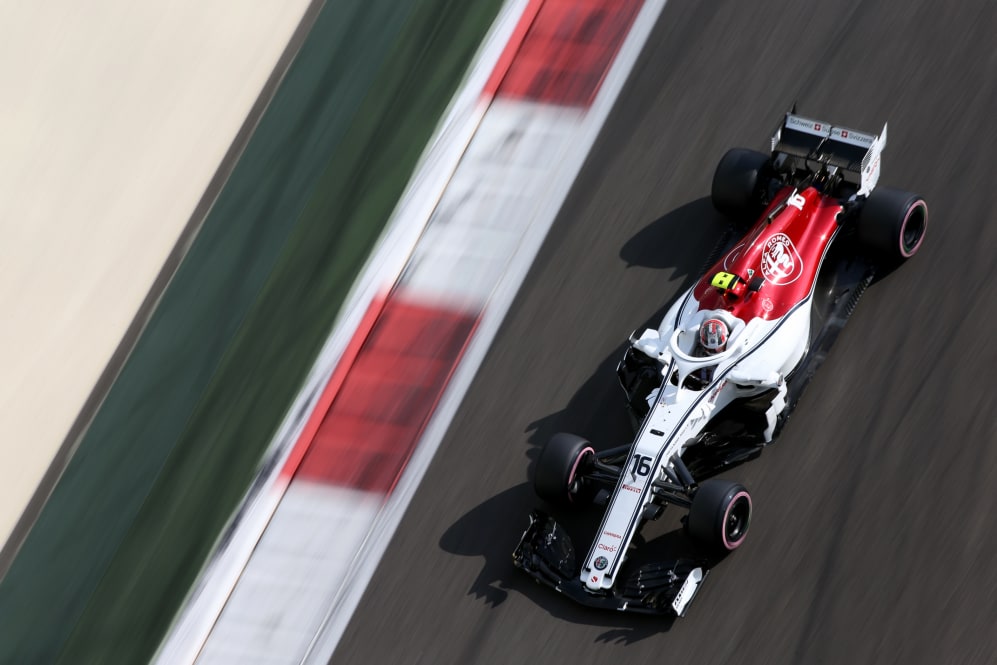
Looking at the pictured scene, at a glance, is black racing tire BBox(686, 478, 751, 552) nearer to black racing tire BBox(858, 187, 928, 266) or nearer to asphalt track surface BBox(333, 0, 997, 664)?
asphalt track surface BBox(333, 0, 997, 664)

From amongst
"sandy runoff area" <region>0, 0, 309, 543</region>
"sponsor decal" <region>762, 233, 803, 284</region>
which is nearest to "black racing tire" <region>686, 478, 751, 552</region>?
"sponsor decal" <region>762, 233, 803, 284</region>

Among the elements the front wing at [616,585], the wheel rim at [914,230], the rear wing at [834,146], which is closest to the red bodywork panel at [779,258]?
the rear wing at [834,146]

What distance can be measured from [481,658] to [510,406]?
178 centimetres

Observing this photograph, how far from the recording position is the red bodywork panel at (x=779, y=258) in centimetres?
838

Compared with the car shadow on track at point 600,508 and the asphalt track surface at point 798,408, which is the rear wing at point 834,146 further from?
the car shadow on track at point 600,508

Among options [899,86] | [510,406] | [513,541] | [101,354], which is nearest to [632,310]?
[510,406]

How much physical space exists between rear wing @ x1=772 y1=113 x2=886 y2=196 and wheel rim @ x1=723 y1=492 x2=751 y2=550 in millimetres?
2286

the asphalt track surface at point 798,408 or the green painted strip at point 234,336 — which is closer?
the asphalt track surface at point 798,408

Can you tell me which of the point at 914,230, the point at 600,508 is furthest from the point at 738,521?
the point at 914,230

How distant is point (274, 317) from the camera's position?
33.0ft

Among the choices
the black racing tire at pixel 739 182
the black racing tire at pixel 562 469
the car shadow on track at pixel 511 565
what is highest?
the black racing tire at pixel 739 182

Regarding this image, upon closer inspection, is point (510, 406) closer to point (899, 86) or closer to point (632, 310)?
point (632, 310)

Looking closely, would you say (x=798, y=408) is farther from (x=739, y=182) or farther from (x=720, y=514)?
(x=739, y=182)

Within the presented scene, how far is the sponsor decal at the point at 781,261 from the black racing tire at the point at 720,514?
4.47ft
